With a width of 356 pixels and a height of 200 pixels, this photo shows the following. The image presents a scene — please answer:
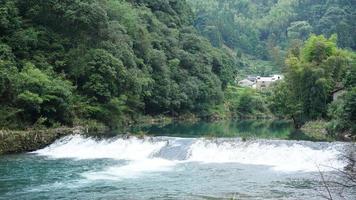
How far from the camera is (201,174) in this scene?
19.2 metres

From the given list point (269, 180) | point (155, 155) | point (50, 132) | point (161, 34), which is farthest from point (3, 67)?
point (161, 34)

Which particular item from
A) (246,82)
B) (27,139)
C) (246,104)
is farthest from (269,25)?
(27,139)

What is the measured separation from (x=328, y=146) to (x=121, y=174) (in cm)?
935

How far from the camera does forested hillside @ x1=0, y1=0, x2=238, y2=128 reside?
97.6ft

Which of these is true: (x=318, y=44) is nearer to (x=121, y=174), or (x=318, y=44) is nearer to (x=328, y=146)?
(x=328, y=146)

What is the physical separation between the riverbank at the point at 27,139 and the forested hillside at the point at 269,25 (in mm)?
84818

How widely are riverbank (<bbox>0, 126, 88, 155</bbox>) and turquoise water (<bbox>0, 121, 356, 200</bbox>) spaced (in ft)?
2.04

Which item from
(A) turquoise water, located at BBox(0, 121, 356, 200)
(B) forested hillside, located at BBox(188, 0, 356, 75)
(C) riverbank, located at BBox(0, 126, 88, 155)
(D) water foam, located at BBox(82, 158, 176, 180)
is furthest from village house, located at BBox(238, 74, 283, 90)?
(D) water foam, located at BBox(82, 158, 176, 180)

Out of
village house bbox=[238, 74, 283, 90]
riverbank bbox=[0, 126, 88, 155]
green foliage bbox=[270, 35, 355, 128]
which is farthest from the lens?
village house bbox=[238, 74, 283, 90]

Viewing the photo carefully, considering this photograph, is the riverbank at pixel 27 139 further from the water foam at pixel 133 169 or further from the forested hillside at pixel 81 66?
the water foam at pixel 133 169

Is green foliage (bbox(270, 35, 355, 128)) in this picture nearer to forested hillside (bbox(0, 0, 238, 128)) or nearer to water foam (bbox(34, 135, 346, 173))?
forested hillside (bbox(0, 0, 238, 128))

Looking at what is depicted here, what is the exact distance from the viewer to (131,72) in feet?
133

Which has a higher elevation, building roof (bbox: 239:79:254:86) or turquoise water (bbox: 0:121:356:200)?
building roof (bbox: 239:79:254:86)

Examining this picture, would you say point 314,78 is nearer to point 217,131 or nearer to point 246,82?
point 217,131
